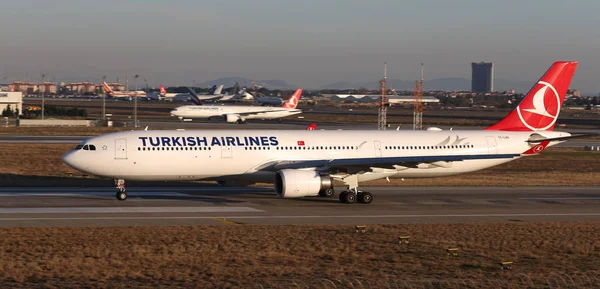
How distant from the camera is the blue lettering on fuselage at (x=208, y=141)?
115 ft

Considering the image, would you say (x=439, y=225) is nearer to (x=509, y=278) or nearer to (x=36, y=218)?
(x=509, y=278)

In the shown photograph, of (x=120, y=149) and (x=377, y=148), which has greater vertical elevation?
(x=377, y=148)

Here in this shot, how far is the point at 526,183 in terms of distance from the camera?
1799 inches

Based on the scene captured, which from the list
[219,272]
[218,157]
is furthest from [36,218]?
[219,272]

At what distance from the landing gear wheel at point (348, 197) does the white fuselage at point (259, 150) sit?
1.62 metres

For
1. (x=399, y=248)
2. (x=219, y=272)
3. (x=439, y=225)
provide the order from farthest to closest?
(x=439, y=225) < (x=399, y=248) < (x=219, y=272)

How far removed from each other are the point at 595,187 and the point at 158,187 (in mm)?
24277

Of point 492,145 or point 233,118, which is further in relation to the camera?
point 233,118

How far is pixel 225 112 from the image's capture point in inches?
4707

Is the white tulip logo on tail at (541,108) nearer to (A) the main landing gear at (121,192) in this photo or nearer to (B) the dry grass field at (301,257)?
(B) the dry grass field at (301,257)

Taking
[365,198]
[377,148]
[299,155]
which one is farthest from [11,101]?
[365,198]

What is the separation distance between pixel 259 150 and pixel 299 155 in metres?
1.96

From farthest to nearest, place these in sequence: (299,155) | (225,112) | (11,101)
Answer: (11,101), (225,112), (299,155)

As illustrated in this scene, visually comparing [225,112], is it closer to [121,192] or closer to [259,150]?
[259,150]
